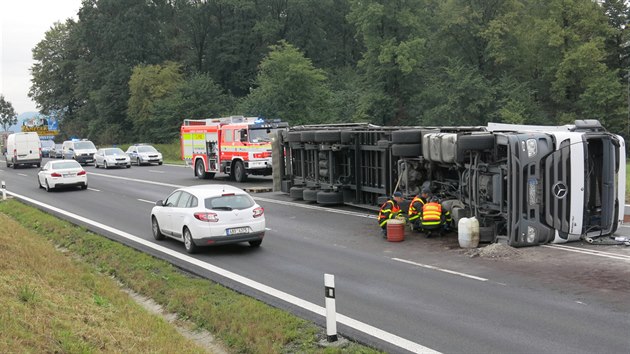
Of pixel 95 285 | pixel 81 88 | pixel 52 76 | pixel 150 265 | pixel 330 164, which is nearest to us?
pixel 95 285

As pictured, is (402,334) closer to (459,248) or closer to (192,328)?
(192,328)

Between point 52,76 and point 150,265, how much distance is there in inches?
3804

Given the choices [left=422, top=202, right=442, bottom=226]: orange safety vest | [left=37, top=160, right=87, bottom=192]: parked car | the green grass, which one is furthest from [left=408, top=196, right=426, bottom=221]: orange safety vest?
[left=37, top=160, right=87, bottom=192]: parked car

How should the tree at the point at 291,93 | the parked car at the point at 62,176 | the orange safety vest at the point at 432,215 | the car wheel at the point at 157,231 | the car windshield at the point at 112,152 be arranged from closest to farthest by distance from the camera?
the orange safety vest at the point at 432,215 → the car wheel at the point at 157,231 → the parked car at the point at 62,176 → the car windshield at the point at 112,152 → the tree at the point at 291,93

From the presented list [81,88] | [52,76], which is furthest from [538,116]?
[52,76]

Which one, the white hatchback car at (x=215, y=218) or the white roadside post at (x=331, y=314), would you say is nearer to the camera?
the white roadside post at (x=331, y=314)

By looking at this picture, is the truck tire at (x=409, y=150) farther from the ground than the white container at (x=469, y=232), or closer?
farther from the ground

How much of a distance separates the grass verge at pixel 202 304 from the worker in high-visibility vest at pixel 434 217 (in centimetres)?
→ 606

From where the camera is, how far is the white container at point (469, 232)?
Answer: 45.4ft

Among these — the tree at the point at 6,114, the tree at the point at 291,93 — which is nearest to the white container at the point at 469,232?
the tree at the point at 291,93

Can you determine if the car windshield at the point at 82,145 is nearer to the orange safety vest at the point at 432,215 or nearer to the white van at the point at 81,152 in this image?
the white van at the point at 81,152

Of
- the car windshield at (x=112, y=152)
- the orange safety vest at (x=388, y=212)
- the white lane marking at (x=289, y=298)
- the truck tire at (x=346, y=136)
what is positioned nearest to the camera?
the white lane marking at (x=289, y=298)

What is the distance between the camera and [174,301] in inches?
413

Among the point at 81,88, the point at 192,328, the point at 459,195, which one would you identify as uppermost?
the point at 81,88
